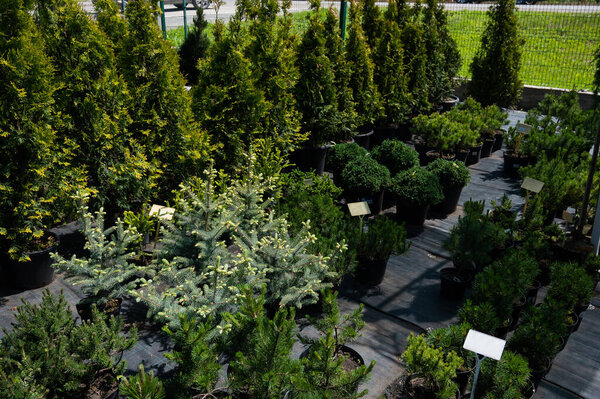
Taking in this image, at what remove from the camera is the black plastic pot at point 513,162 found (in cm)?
881

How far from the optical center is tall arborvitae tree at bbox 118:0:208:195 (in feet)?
20.1

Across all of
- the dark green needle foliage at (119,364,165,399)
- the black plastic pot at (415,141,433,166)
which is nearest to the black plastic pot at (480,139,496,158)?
the black plastic pot at (415,141,433,166)

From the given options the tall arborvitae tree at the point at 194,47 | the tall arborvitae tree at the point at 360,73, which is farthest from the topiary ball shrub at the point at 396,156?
the tall arborvitae tree at the point at 194,47

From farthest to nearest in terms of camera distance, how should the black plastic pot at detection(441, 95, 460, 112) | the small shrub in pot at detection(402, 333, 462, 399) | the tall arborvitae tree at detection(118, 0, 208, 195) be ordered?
the black plastic pot at detection(441, 95, 460, 112) → the tall arborvitae tree at detection(118, 0, 208, 195) → the small shrub in pot at detection(402, 333, 462, 399)

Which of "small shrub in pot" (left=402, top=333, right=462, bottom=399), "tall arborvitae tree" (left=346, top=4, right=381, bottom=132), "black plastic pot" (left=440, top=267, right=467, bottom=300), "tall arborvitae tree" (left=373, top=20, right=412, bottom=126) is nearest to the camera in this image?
"small shrub in pot" (left=402, top=333, right=462, bottom=399)

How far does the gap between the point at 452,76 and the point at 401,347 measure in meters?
9.53

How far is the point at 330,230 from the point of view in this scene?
5.36 meters

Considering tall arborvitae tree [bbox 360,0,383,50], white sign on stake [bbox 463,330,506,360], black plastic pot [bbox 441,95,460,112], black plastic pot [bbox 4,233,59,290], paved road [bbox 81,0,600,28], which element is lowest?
black plastic pot [bbox 4,233,59,290]

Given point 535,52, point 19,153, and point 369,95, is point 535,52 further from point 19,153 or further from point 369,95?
point 19,153

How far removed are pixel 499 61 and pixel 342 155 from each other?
18.3 ft

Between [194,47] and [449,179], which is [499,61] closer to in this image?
[449,179]

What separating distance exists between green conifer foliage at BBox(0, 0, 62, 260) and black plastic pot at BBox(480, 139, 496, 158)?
7907 mm

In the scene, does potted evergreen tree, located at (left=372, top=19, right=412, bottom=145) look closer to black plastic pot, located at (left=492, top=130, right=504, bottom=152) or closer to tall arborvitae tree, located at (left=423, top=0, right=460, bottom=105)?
tall arborvitae tree, located at (left=423, top=0, right=460, bottom=105)

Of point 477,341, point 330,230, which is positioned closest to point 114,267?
point 330,230
